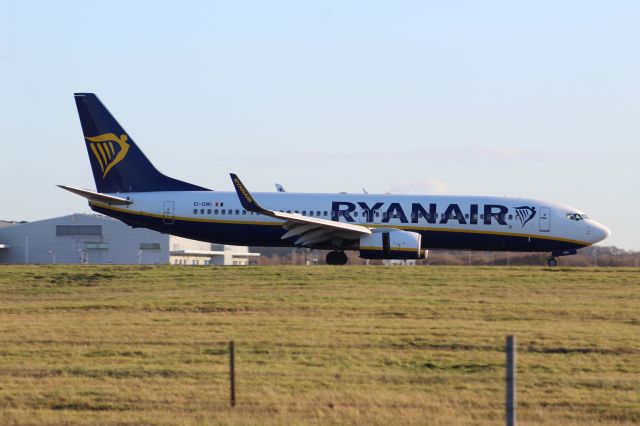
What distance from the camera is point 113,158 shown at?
44250 millimetres

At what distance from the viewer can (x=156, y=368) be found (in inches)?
747

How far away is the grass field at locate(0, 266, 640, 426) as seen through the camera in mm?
15562

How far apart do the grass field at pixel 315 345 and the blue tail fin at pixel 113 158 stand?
761 cm

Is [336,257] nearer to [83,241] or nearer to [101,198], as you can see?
[101,198]

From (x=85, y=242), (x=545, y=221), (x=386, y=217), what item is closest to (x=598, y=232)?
(x=545, y=221)

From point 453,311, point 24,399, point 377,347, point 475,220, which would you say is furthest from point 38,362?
point 475,220

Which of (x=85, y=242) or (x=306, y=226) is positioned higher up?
(x=306, y=226)

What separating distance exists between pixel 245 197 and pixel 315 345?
59.2ft

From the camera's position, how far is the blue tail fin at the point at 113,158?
44.1 metres

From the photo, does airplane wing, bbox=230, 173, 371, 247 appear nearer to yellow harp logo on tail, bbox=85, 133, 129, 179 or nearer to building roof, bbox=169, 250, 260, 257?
yellow harp logo on tail, bbox=85, 133, 129, 179

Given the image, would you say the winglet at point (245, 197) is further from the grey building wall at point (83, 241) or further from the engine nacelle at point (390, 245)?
the grey building wall at point (83, 241)

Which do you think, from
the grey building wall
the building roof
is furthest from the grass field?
the building roof

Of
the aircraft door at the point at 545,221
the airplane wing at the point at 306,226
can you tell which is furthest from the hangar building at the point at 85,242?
the aircraft door at the point at 545,221

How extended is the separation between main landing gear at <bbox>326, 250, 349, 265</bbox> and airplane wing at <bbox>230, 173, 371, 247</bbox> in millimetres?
1103
